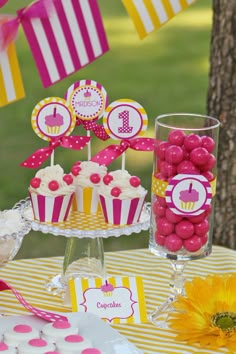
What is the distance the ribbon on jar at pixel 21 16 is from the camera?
158 centimetres

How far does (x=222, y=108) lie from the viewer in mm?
2959

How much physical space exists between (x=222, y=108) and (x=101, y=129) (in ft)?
3.44

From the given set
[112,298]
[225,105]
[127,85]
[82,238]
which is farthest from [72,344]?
[127,85]

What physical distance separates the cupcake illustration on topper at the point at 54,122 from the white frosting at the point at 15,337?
21.2 inches

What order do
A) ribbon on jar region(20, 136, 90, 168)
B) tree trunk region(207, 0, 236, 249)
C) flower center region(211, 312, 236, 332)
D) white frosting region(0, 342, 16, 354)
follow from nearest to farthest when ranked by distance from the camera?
white frosting region(0, 342, 16, 354) < flower center region(211, 312, 236, 332) < ribbon on jar region(20, 136, 90, 168) < tree trunk region(207, 0, 236, 249)

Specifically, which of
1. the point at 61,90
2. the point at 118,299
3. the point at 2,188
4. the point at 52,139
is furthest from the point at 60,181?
the point at 61,90

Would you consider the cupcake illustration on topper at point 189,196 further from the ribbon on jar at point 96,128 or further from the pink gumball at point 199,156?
the ribbon on jar at point 96,128

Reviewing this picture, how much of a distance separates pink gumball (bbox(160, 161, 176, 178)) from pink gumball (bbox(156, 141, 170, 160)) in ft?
0.05

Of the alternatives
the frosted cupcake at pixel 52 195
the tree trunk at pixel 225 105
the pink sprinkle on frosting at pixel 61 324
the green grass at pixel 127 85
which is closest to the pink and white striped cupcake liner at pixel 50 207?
the frosted cupcake at pixel 52 195

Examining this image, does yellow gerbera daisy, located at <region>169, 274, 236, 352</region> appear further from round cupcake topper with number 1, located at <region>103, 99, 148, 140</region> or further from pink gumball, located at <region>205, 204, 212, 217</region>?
round cupcake topper with number 1, located at <region>103, 99, 148, 140</region>

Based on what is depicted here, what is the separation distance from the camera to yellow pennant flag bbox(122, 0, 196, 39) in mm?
1601

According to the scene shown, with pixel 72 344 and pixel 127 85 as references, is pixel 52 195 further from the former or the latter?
pixel 127 85

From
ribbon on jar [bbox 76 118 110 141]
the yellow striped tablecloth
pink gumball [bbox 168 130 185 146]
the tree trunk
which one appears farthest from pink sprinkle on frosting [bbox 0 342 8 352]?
the tree trunk

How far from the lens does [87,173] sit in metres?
1.95
